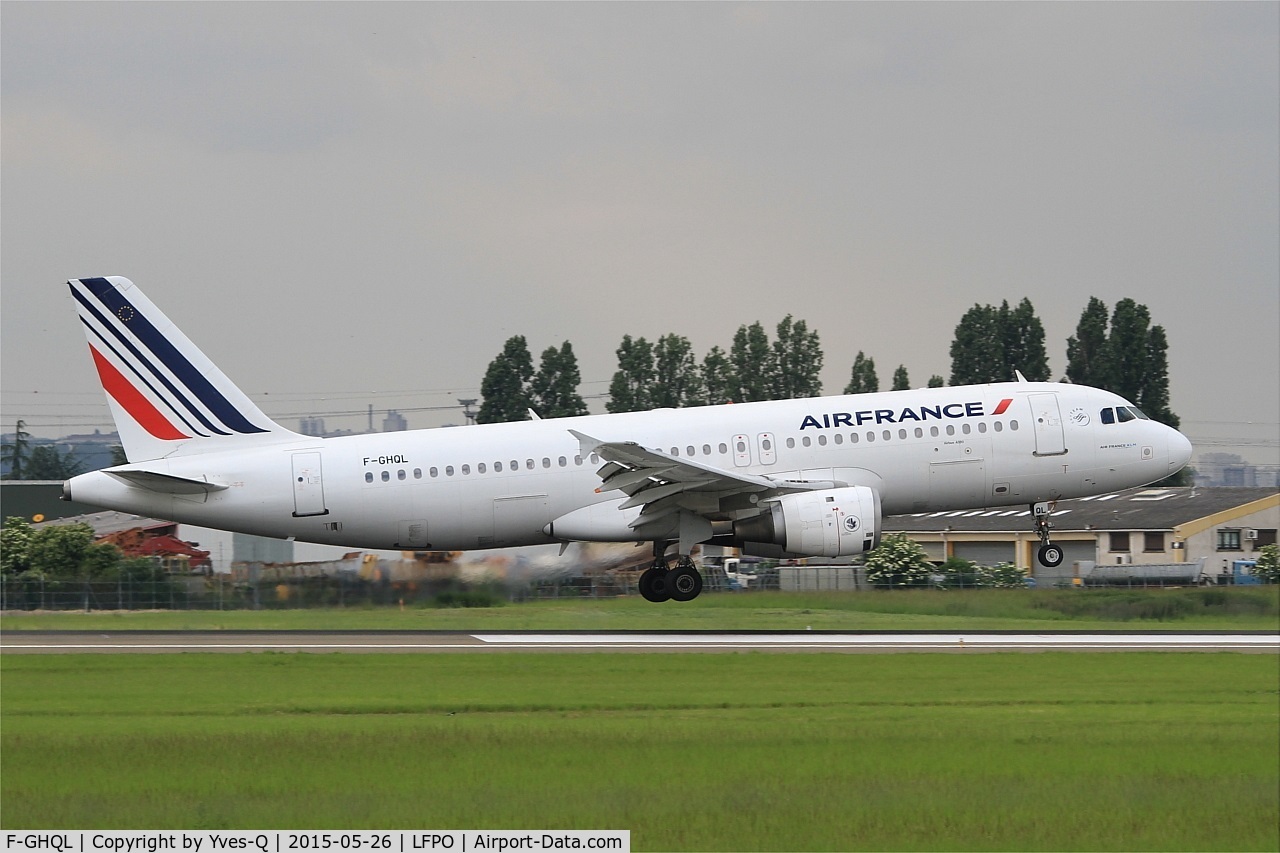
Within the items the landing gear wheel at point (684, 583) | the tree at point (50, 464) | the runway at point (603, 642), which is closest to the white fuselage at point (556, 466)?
the landing gear wheel at point (684, 583)

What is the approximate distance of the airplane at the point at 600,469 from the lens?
34.5 m

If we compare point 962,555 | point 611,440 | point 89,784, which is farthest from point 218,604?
point 962,555

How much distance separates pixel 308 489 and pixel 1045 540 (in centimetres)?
1608

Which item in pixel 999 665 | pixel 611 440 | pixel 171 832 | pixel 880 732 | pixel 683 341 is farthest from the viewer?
pixel 683 341

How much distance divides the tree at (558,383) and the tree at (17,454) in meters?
52.4

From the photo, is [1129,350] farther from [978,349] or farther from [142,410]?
[142,410]

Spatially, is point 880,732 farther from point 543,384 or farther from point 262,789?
point 543,384

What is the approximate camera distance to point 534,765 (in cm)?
2811

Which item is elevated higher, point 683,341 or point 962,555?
point 683,341

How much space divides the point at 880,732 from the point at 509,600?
1807 cm

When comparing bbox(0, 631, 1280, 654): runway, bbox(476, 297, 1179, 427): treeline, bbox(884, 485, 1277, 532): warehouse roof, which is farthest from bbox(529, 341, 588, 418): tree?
bbox(0, 631, 1280, 654): runway

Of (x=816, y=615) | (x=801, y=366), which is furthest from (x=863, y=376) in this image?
(x=816, y=615)

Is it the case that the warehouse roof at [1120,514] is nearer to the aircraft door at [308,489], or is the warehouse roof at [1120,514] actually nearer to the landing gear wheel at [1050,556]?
the landing gear wheel at [1050,556]

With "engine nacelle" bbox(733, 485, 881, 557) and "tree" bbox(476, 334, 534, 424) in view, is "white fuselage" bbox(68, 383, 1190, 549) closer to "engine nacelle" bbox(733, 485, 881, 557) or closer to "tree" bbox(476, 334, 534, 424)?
"engine nacelle" bbox(733, 485, 881, 557)
